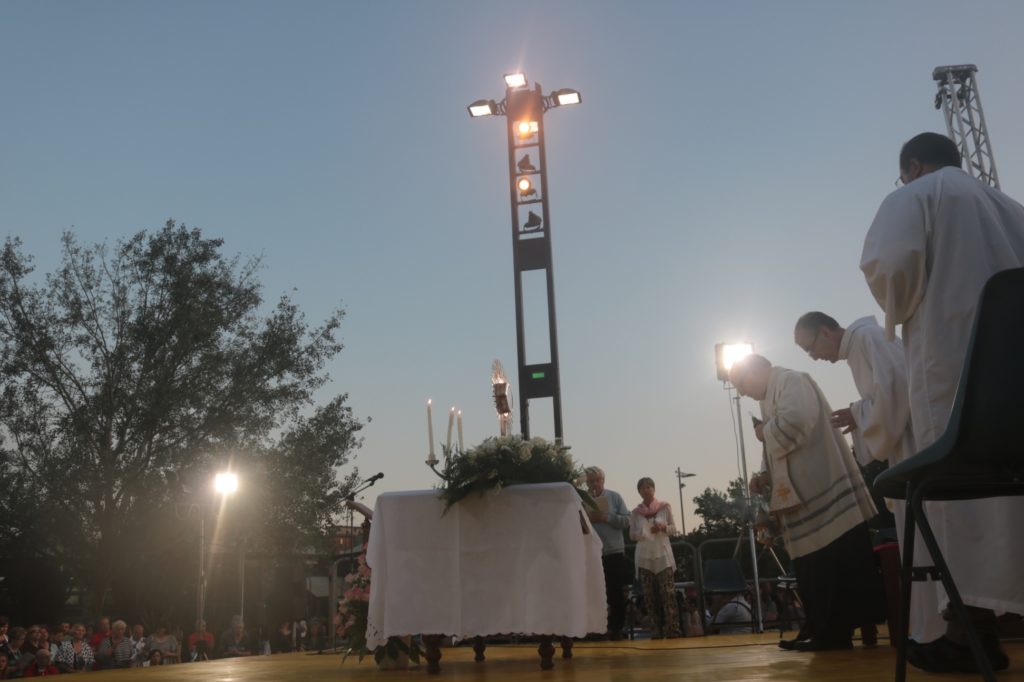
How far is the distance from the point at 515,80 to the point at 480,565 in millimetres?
7060

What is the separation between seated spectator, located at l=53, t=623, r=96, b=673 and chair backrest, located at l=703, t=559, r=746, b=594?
892cm

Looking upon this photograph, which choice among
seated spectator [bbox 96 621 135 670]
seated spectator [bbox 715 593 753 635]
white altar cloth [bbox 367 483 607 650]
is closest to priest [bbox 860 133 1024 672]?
white altar cloth [bbox 367 483 607 650]

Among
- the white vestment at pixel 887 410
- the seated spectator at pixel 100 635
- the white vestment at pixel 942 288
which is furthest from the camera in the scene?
the seated spectator at pixel 100 635

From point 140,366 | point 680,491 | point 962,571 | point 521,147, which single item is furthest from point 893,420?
point 680,491

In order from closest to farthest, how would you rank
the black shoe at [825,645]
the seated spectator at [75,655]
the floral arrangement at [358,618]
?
1. the black shoe at [825,645]
2. the floral arrangement at [358,618]
3. the seated spectator at [75,655]

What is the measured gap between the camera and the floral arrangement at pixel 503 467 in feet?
16.0

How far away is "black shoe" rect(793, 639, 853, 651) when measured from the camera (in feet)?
16.5

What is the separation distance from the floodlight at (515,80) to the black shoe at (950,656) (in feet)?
27.4

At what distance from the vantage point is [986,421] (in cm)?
196

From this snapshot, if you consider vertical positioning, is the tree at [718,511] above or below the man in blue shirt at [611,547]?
above

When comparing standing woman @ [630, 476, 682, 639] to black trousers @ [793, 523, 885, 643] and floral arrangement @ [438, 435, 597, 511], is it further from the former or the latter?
floral arrangement @ [438, 435, 597, 511]

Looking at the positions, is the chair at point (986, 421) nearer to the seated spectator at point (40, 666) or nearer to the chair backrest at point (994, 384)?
the chair backrest at point (994, 384)

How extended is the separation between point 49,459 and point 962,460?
2196cm

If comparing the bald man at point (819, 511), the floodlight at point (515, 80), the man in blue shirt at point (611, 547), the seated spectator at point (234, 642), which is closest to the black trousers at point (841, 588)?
the bald man at point (819, 511)
